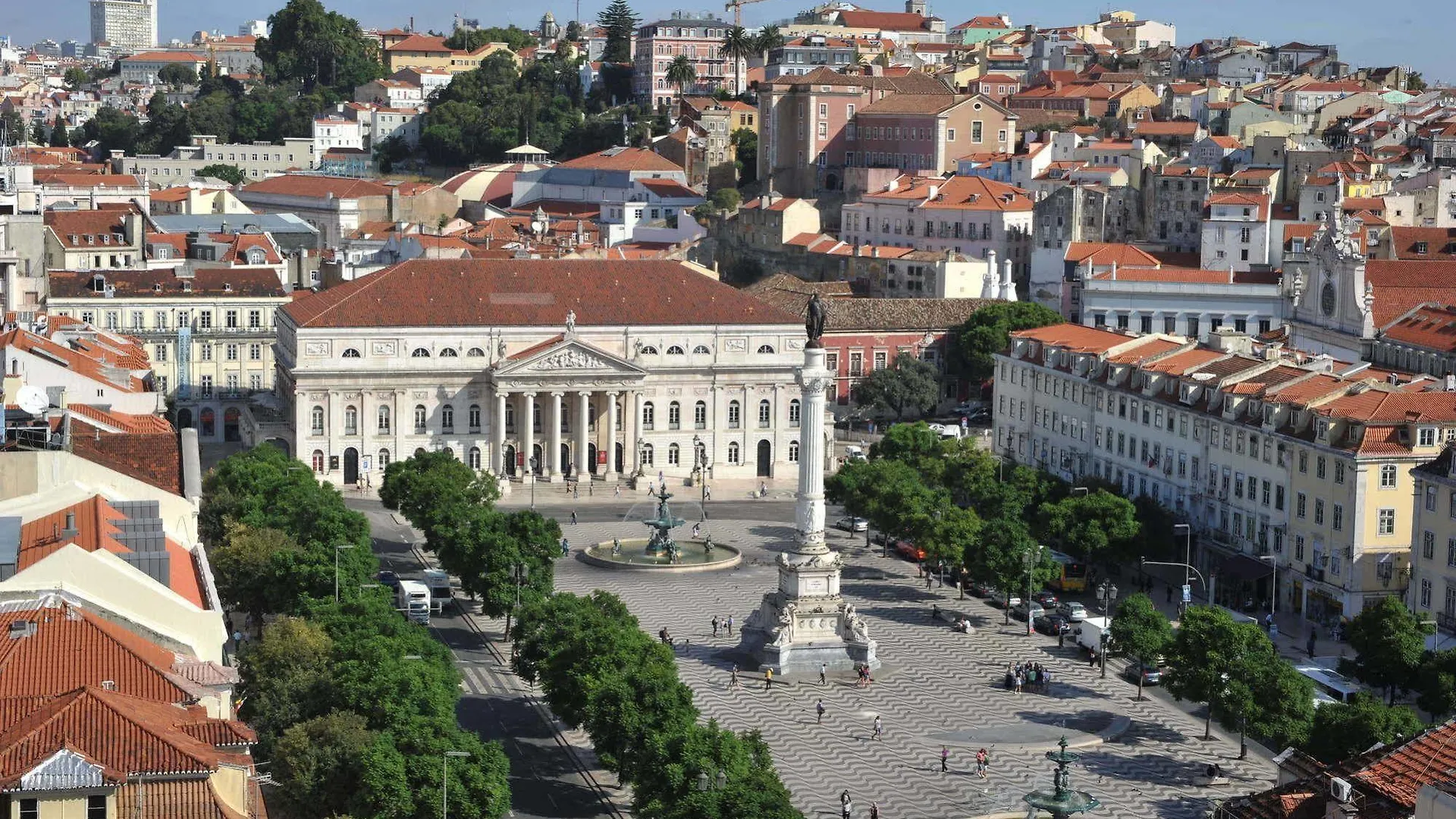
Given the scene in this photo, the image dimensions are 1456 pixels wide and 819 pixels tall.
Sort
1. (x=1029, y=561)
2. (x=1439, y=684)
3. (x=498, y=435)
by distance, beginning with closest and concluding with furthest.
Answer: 1. (x=1439, y=684)
2. (x=1029, y=561)
3. (x=498, y=435)

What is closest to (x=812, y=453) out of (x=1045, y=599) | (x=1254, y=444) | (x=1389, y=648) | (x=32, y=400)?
(x=1045, y=599)

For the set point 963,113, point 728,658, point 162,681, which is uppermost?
point 963,113

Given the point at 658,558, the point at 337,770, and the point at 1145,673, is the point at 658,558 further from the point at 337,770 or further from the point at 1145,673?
the point at 337,770

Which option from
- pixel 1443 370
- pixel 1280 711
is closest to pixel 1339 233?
pixel 1443 370

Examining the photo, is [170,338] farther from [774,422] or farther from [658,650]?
[658,650]

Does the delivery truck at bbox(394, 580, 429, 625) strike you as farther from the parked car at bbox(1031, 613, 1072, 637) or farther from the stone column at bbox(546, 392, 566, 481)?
the stone column at bbox(546, 392, 566, 481)

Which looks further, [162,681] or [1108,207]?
[1108,207]

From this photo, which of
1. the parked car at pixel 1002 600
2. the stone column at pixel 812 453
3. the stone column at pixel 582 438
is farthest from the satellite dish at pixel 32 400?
the stone column at pixel 582 438
